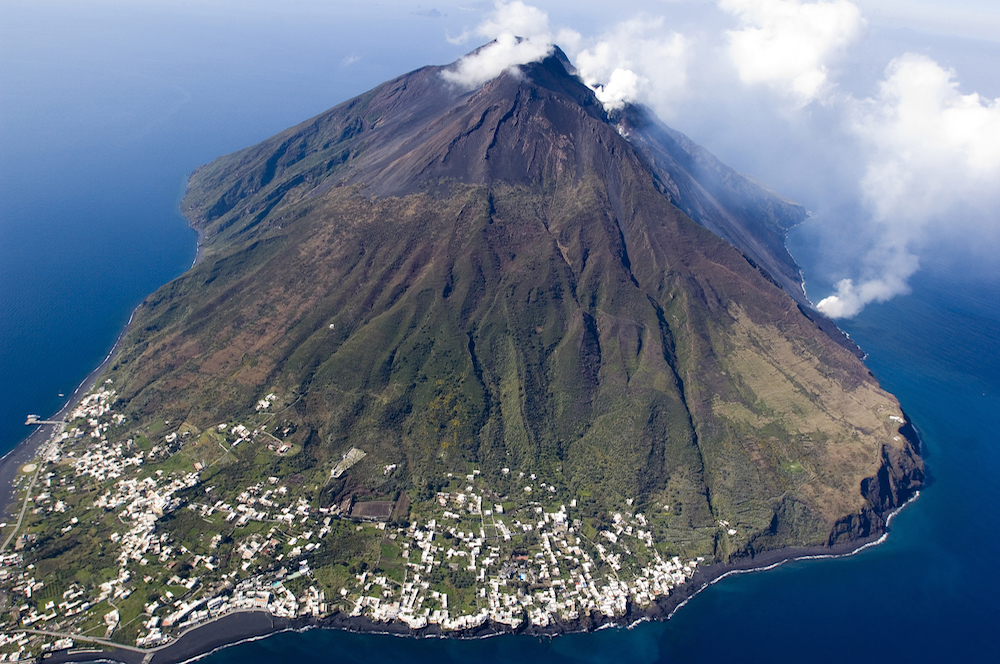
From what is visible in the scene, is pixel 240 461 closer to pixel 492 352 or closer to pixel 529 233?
pixel 492 352

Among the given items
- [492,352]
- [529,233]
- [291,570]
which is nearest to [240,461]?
[291,570]

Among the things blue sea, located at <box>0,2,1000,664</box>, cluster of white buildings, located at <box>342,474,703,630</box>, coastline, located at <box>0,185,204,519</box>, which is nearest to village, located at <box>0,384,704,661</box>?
cluster of white buildings, located at <box>342,474,703,630</box>

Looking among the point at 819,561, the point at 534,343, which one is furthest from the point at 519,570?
the point at 819,561

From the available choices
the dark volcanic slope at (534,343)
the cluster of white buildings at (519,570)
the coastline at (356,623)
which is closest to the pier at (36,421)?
the coastline at (356,623)

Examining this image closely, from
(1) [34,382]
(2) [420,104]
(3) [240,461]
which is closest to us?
(3) [240,461]

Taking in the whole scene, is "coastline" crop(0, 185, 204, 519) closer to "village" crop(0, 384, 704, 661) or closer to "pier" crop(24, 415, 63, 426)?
"pier" crop(24, 415, 63, 426)

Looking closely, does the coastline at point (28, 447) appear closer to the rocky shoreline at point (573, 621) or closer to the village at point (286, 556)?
the rocky shoreline at point (573, 621)

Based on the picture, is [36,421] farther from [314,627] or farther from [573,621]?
[573,621]
